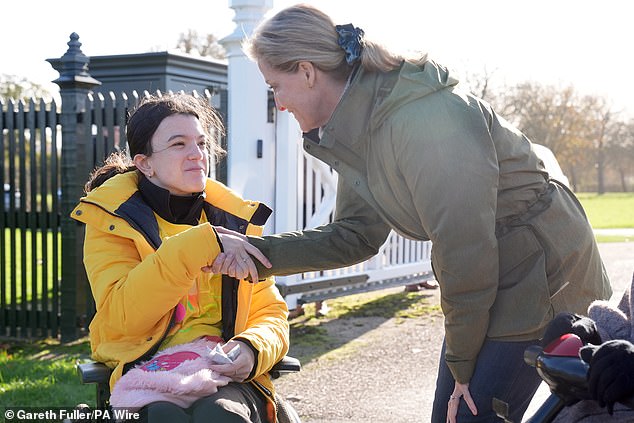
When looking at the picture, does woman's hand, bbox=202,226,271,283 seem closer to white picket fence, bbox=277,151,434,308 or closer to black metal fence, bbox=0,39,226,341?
white picket fence, bbox=277,151,434,308

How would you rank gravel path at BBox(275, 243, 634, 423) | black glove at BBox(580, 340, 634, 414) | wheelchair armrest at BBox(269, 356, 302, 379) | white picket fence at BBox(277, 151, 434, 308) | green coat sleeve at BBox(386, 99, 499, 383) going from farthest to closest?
1. white picket fence at BBox(277, 151, 434, 308)
2. gravel path at BBox(275, 243, 634, 423)
3. wheelchair armrest at BBox(269, 356, 302, 379)
4. green coat sleeve at BBox(386, 99, 499, 383)
5. black glove at BBox(580, 340, 634, 414)

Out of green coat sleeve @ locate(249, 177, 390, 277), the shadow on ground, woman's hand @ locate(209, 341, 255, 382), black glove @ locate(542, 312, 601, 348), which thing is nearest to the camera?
black glove @ locate(542, 312, 601, 348)

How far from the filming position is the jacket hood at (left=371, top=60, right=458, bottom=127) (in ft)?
7.78

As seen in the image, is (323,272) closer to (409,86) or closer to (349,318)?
(349,318)

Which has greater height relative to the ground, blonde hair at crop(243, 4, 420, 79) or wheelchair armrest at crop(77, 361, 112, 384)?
blonde hair at crop(243, 4, 420, 79)

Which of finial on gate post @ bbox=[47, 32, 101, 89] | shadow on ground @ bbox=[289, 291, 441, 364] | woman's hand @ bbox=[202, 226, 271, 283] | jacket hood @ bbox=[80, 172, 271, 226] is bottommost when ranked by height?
shadow on ground @ bbox=[289, 291, 441, 364]

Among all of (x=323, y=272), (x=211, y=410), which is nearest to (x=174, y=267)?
(x=211, y=410)

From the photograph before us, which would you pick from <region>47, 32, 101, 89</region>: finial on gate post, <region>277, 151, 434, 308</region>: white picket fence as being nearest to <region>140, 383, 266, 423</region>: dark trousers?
<region>277, 151, 434, 308</region>: white picket fence

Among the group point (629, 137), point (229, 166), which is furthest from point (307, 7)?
point (629, 137)

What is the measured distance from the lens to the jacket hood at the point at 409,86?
93.4 inches

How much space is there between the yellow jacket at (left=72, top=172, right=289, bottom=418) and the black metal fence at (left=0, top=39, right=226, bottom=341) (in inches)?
144

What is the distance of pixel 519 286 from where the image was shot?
249 centimetres

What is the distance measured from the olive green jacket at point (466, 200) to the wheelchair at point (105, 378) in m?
0.78

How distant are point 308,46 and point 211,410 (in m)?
1.18
